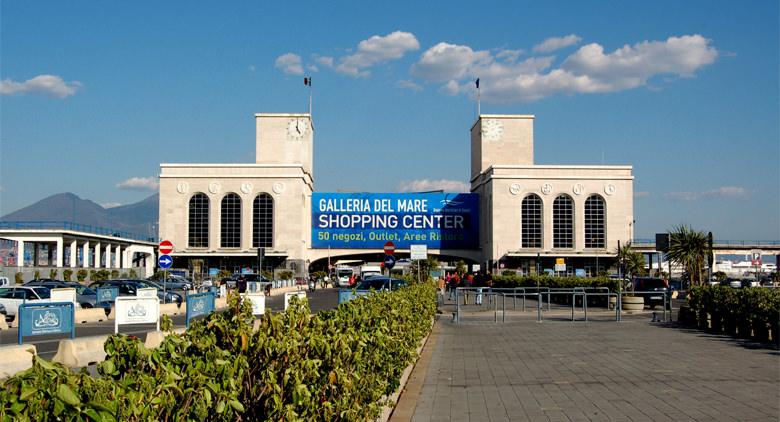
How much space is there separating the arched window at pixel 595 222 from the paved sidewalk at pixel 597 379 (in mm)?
71528

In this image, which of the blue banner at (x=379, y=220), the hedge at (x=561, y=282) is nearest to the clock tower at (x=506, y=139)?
the blue banner at (x=379, y=220)

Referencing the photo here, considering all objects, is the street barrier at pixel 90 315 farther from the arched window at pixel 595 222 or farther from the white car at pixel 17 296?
the arched window at pixel 595 222

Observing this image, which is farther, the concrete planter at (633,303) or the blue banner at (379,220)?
the blue banner at (379,220)

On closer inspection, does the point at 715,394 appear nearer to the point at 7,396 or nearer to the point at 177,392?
the point at 177,392

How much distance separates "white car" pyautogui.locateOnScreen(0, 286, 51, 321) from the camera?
28.6 meters

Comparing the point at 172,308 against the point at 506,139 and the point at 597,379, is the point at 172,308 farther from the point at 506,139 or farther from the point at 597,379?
the point at 506,139

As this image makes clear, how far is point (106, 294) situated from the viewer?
3459cm

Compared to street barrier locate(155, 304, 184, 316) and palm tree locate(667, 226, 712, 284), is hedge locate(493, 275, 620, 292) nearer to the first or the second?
palm tree locate(667, 226, 712, 284)

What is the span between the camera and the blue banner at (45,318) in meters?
18.3

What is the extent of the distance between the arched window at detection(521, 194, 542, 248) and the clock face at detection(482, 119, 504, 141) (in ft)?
42.8

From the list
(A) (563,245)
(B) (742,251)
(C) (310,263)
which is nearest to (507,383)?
(A) (563,245)

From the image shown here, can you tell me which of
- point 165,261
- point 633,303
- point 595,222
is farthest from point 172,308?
point 595,222

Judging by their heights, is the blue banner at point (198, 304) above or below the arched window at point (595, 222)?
below

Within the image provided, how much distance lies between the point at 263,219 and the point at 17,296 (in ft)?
209
